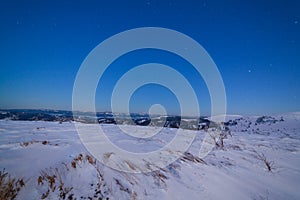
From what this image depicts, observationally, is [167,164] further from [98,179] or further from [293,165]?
[293,165]

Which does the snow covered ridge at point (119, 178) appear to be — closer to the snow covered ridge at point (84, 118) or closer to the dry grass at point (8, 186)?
the dry grass at point (8, 186)

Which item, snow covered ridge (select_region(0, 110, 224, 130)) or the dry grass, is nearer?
the dry grass

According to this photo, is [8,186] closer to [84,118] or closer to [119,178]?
[119,178]

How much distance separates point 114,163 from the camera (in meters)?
3.89

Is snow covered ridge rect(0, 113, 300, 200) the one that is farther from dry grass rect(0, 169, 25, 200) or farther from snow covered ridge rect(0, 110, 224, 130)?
snow covered ridge rect(0, 110, 224, 130)

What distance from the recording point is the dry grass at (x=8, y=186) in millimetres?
2402

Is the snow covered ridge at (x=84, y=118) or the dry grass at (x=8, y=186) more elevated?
the snow covered ridge at (x=84, y=118)

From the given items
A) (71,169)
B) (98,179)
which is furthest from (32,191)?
(98,179)

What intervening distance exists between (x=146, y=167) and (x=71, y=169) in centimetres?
171

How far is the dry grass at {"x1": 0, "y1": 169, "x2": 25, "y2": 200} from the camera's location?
240 cm

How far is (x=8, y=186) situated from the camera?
249 cm

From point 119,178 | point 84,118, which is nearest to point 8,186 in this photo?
point 119,178

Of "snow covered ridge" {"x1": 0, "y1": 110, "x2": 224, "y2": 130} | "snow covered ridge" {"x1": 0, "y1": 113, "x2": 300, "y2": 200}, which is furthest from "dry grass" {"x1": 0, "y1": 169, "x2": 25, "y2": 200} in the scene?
"snow covered ridge" {"x1": 0, "y1": 110, "x2": 224, "y2": 130}

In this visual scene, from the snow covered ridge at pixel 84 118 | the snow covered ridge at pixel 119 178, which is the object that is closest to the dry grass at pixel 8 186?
the snow covered ridge at pixel 119 178
